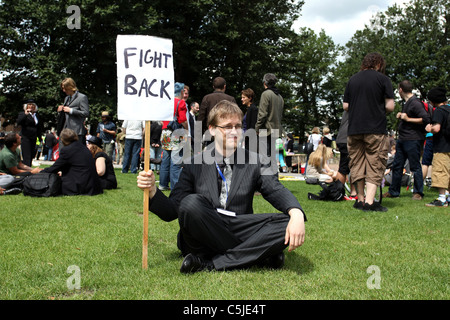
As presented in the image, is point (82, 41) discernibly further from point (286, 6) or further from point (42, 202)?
point (42, 202)

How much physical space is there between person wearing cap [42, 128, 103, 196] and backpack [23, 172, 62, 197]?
156 mm

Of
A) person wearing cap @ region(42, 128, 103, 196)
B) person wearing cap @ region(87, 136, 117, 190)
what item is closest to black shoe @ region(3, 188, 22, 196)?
person wearing cap @ region(42, 128, 103, 196)

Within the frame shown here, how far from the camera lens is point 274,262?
11.4ft

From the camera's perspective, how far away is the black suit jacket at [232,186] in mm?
3461

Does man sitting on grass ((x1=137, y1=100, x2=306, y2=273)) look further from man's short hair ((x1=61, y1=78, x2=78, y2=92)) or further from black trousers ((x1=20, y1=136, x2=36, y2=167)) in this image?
black trousers ((x1=20, y1=136, x2=36, y2=167))

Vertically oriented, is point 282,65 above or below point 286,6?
below

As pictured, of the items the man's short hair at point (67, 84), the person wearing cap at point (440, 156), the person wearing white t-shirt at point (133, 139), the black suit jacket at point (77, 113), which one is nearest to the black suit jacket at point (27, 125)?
the person wearing white t-shirt at point (133, 139)

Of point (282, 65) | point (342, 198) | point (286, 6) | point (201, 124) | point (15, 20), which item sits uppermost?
point (286, 6)

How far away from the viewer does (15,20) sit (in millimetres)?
28641

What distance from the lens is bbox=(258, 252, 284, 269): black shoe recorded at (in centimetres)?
346

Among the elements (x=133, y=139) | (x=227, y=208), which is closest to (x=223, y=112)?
(x=227, y=208)
